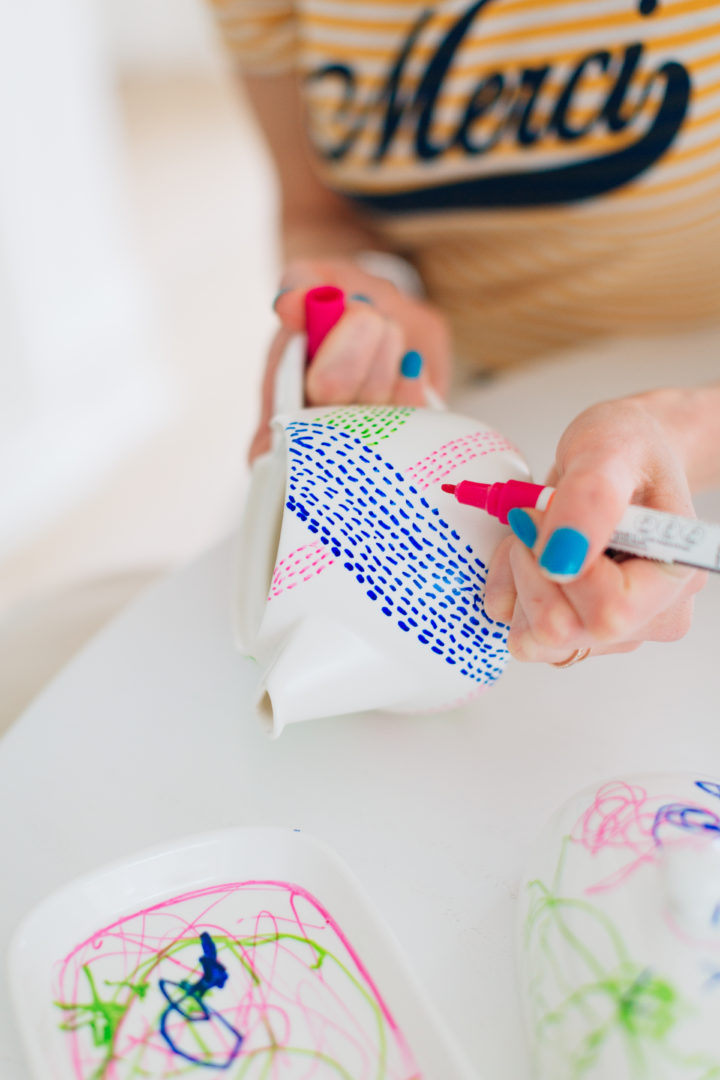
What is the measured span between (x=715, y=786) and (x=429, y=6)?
54 cm

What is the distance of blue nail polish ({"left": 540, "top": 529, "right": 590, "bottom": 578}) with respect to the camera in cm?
31

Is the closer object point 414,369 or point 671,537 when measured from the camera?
point 671,537

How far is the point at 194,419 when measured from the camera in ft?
5.48

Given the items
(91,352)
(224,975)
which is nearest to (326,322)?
(224,975)

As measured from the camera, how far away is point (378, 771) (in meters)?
0.41

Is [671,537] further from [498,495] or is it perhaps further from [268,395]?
[268,395]

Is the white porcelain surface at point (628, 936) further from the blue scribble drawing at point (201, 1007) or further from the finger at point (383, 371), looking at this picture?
the finger at point (383, 371)

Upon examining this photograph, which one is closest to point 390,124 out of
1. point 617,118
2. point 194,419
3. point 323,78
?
point 323,78

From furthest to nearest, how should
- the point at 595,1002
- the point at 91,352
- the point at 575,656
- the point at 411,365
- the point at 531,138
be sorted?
the point at 91,352
the point at 531,138
the point at 411,365
the point at 575,656
the point at 595,1002

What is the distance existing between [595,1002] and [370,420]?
25cm

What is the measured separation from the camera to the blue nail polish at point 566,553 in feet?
1.03

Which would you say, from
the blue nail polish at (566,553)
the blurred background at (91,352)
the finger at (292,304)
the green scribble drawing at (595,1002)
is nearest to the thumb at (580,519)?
the blue nail polish at (566,553)

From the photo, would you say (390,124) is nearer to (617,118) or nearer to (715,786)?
(617,118)

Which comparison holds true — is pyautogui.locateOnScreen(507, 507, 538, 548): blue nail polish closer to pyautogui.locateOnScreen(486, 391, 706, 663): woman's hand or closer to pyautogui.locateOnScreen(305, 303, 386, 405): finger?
pyautogui.locateOnScreen(486, 391, 706, 663): woman's hand
